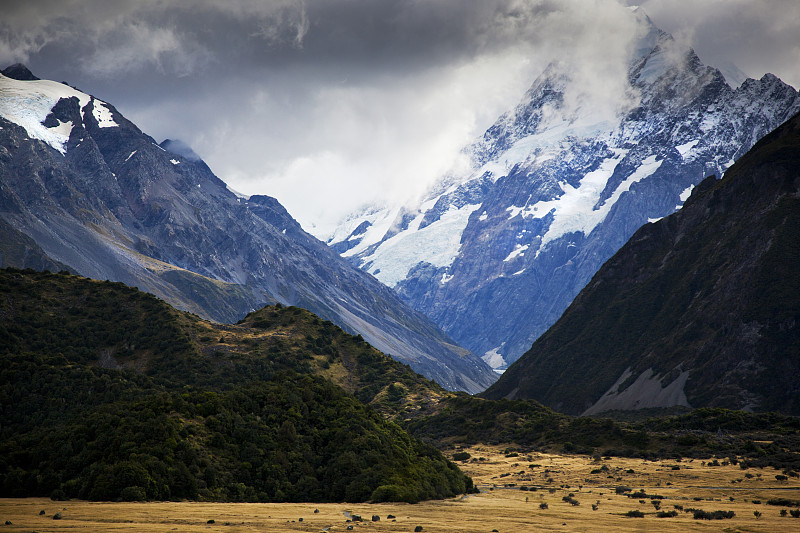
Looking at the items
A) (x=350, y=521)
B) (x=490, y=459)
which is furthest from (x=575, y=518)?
(x=490, y=459)

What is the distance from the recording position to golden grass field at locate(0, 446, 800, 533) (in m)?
45.1

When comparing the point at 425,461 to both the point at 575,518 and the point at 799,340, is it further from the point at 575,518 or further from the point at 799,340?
the point at 799,340

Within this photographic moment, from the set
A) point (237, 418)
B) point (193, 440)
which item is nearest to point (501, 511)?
point (193, 440)

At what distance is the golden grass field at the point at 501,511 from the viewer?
148ft

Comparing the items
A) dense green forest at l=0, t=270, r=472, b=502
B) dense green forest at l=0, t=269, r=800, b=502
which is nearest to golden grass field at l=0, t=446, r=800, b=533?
dense green forest at l=0, t=270, r=472, b=502

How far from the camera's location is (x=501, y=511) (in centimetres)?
5753

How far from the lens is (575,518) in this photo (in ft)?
176

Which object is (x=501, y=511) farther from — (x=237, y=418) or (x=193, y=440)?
(x=237, y=418)

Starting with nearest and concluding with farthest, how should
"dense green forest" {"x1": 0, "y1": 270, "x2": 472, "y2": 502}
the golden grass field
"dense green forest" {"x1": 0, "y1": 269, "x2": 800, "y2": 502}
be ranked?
the golden grass field → "dense green forest" {"x1": 0, "y1": 270, "x2": 472, "y2": 502} → "dense green forest" {"x1": 0, "y1": 269, "x2": 800, "y2": 502}

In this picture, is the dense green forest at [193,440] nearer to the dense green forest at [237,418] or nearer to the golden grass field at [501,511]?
the dense green forest at [237,418]

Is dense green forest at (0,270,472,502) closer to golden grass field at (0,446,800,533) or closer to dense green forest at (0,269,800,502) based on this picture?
dense green forest at (0,269,800,502)

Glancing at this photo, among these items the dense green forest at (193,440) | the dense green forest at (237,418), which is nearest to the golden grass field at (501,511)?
the dense green forest at (193,440)

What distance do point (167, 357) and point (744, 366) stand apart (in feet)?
503

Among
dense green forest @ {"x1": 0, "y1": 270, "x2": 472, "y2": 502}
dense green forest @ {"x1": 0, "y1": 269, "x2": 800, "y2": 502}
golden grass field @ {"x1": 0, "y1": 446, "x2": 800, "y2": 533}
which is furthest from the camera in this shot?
dense green forest @ {"x1": 0, "y1": 269, "x2": 800, "y2": 502}
